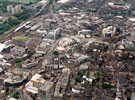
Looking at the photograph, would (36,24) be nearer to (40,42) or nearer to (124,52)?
(40,42)

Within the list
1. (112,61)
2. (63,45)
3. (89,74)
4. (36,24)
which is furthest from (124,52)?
(36,24)

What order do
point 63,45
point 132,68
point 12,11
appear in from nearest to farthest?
point 132,68, point 63,45, point 12,11

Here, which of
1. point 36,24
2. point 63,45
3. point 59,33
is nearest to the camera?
point 63,45

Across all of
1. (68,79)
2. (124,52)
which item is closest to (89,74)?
(68,79)

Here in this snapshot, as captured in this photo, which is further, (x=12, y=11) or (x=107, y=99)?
(x=12, y=11)

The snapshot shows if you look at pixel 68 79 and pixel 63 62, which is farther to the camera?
pixel 63 62

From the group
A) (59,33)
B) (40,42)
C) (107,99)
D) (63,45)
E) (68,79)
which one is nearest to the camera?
(107,99)

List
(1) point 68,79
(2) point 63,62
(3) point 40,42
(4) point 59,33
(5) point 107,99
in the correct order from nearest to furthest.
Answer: (5) point 107,99
(1) point 68,79
(2) point 63,62
(3) point 40,42
(4) point 59,33

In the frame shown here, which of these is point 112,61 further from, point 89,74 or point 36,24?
point 36,24
